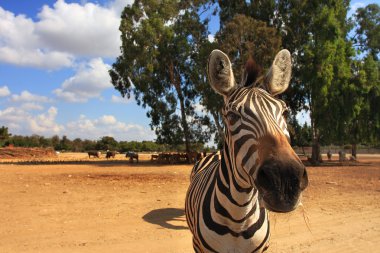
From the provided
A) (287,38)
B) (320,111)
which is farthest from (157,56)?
(320,111)

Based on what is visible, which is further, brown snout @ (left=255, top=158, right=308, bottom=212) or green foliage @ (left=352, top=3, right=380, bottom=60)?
green foliage @ (left=352, top=3, right=380, bottom=60)

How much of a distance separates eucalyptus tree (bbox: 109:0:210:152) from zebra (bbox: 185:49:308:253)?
3040cm

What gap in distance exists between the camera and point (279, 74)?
9.32 feet

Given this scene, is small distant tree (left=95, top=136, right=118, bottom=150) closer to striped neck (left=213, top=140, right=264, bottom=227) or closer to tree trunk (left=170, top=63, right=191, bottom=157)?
tree trunk (left=170, top=63, right=191, bottom=157)

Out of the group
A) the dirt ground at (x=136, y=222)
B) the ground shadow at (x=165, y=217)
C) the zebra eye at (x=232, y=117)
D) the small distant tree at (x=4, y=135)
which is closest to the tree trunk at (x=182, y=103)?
the dirt ground at (x=136, y=222)

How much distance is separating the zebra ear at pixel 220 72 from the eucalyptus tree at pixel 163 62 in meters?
30.5

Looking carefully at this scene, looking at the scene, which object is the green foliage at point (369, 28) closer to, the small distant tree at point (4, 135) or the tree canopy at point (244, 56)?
the tree canopy at point (244, 56)

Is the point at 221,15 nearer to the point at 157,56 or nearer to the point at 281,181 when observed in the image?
the point at 157,56

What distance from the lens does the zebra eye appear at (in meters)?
2.51

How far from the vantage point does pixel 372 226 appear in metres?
8.06

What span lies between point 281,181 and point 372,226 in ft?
24.4

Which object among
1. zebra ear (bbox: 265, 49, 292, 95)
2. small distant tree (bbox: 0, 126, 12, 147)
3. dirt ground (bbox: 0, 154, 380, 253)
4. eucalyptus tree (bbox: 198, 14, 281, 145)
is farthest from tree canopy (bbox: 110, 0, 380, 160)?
small distant tree (bbox: 0, 126, 12, 147)

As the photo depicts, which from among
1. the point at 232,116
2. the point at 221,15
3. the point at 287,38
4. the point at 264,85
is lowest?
the point at 232,116

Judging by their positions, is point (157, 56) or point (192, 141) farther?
point (192, 141)
